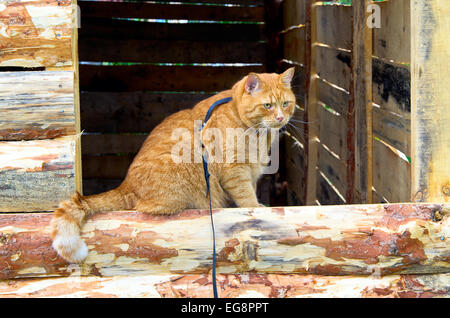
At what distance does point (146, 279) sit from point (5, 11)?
5.28ft

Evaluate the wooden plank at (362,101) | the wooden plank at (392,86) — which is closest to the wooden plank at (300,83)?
the wooden plank at (362,101)

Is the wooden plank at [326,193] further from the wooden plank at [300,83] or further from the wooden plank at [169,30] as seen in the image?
the wooden plank at [169,30]

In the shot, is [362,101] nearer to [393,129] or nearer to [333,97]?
[393,129]

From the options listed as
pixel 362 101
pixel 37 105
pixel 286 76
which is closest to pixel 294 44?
pixel 362 101

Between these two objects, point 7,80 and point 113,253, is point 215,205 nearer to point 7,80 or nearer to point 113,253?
point 113,253

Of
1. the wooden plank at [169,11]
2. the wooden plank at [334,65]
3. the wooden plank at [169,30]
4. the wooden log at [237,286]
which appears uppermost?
the wooden plank at [169,11]

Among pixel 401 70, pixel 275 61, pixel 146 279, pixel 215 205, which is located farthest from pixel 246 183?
pixel 275 61

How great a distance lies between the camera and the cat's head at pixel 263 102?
323 cm

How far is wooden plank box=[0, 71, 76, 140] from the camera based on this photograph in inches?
109

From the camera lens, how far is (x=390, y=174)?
3.34 m

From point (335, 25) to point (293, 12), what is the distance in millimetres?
1380

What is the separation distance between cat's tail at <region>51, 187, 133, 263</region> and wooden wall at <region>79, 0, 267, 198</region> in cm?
Result: 360

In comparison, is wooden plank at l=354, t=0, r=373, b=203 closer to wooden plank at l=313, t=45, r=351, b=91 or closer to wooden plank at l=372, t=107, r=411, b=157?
wooden plank at l=372, t=107, r=411, b=157

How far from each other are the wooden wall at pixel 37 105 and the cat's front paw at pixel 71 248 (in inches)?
11.0
